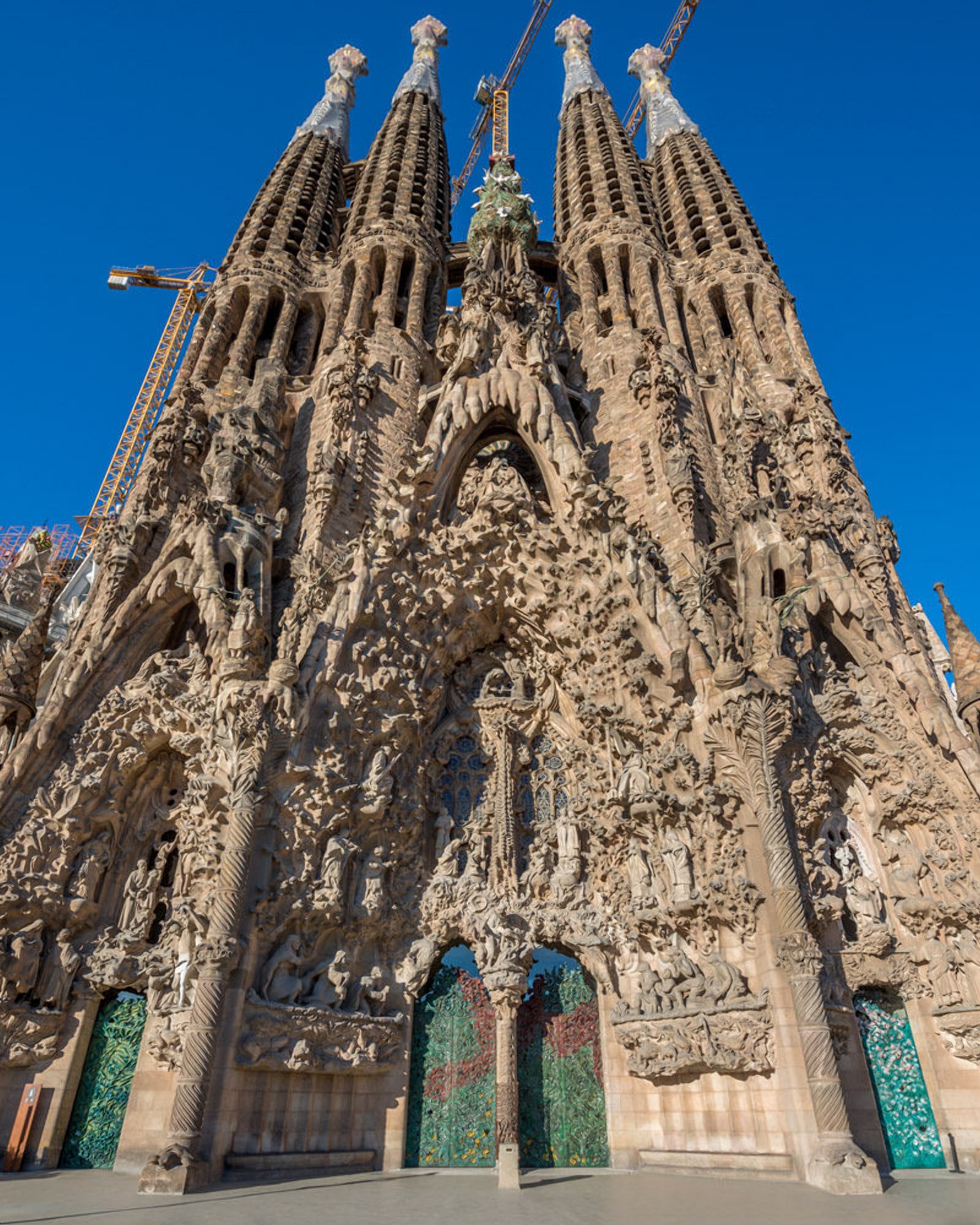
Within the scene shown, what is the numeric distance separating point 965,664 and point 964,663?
0.04 meters

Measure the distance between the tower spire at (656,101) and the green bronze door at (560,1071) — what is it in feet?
84.1

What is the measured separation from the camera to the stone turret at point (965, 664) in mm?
11445

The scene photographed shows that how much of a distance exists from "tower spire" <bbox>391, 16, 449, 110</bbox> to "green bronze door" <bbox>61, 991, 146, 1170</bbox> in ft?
94.7

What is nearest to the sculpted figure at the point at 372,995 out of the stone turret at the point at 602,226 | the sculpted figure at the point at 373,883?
the sculpted figure at the point at 373,883

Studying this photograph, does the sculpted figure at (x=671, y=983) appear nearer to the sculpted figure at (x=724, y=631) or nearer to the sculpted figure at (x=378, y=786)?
the sculpted figure at (x=724, y=631)

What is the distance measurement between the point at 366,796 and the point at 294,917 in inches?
66.8

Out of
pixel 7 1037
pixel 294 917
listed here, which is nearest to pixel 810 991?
pixel 294 917

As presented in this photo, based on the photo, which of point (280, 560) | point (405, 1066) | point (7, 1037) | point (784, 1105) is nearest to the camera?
point (784, 1105)

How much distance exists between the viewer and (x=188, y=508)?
12375 millimetres

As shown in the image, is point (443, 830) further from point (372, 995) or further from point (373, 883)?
point (372, 995)

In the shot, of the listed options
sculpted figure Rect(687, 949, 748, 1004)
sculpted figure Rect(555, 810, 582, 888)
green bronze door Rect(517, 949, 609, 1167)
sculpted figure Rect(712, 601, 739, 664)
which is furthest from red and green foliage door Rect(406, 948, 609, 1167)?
sculpted figure Rect(712, 601, 739, 664)

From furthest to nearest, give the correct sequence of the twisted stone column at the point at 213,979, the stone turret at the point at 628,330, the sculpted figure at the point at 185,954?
the stone turret at the point at 628,330 → the sculpted figure at the point at 185,954 → the twisted stone column at the point at 213,979

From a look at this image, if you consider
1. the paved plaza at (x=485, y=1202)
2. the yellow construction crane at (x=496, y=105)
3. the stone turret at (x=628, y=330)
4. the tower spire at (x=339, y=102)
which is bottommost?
the paved plaza at (x=485, y=1202)

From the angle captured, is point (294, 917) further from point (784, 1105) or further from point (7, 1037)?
point (784, 1105)
